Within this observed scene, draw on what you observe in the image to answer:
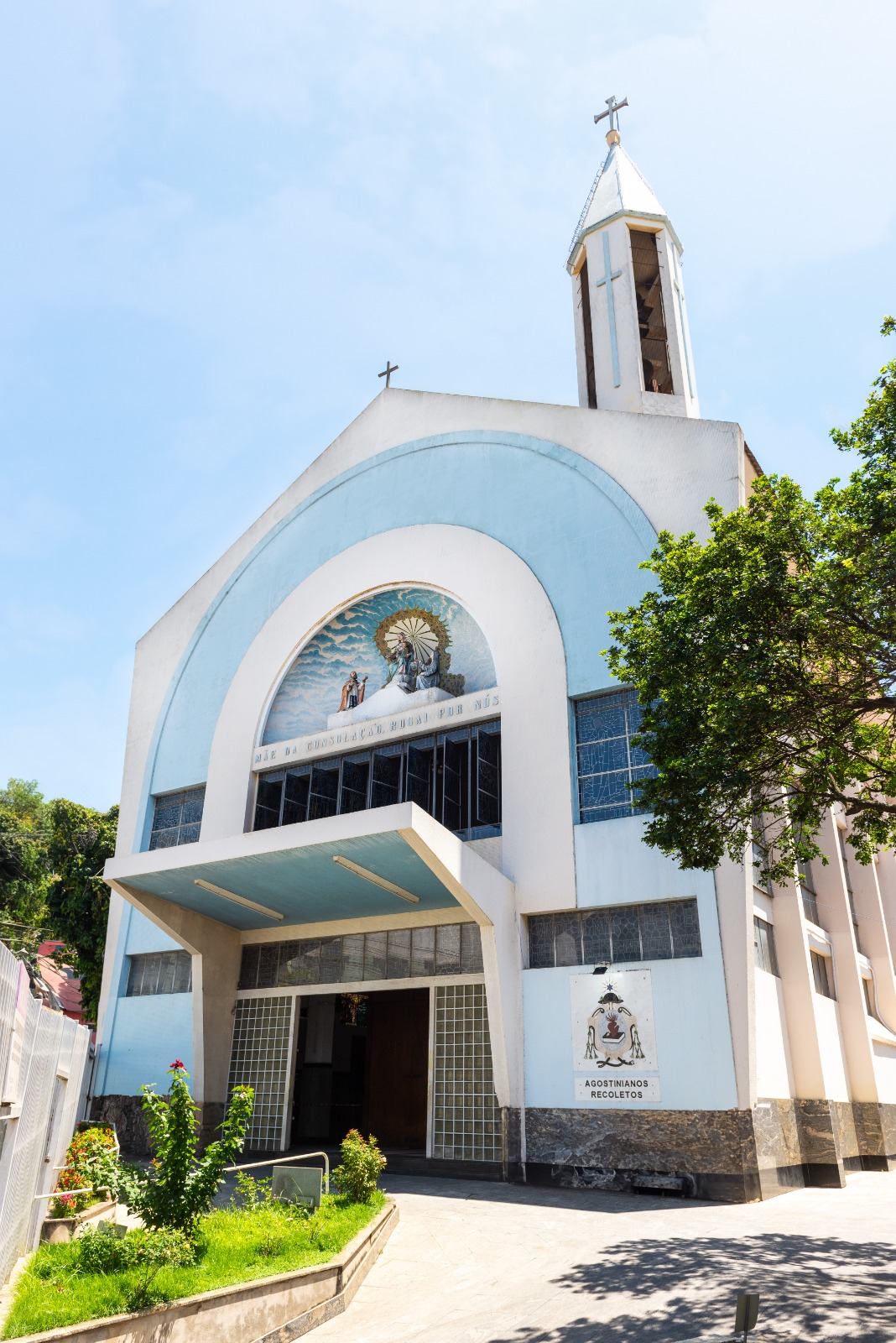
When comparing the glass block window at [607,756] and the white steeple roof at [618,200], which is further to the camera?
the white steeple roof at [618,200]

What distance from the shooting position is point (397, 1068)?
2167 centimetres

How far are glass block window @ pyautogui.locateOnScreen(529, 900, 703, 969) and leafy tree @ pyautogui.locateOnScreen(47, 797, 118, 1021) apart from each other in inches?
565

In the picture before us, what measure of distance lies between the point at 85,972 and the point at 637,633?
2148 centimetres

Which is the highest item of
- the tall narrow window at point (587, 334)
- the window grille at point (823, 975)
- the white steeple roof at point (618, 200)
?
the white steeple roof at point (618, 200)

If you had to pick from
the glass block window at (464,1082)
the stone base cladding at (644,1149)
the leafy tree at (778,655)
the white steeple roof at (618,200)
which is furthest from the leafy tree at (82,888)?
the white steeple roof at (618,200)

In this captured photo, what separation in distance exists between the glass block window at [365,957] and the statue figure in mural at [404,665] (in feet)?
16.7

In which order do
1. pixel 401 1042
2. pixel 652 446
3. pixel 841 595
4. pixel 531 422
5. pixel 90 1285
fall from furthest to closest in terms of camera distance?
pixel 401 1042 → pixel 531 422 → pixel 652 446 → pixel 841 595 → pixel 90 1285

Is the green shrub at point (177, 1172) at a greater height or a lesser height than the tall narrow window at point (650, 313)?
lesser

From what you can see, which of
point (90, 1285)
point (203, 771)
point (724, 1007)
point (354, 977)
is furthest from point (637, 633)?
point (203, 771)

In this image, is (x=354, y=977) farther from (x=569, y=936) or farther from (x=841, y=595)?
(x=841, y=595)

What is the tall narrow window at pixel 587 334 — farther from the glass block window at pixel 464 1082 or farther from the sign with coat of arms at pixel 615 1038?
the glass block window at pixel 464 1082

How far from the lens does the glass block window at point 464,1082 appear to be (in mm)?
15953

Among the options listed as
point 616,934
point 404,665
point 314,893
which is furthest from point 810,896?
point 314,893

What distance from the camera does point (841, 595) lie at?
9906 mm
